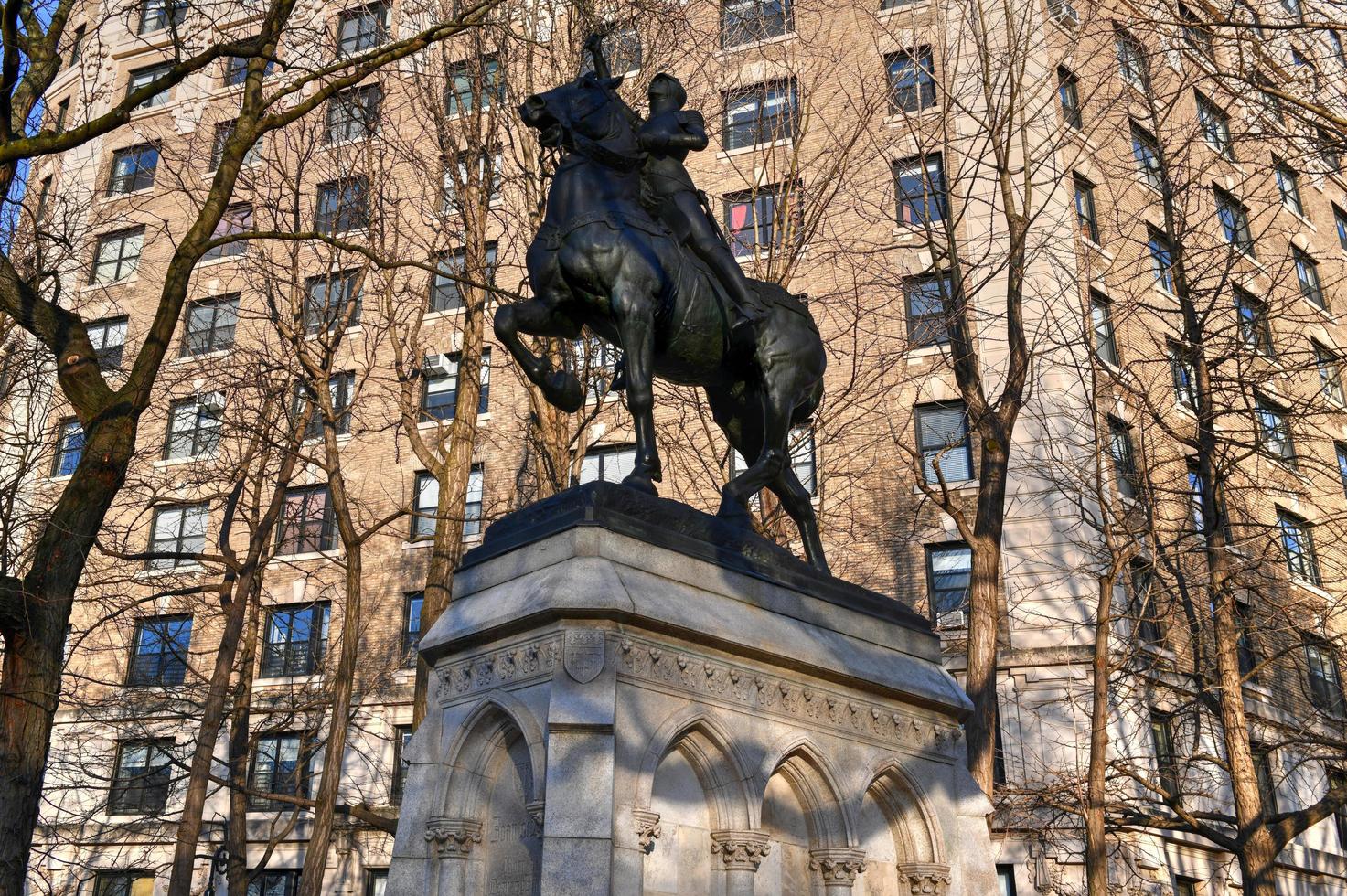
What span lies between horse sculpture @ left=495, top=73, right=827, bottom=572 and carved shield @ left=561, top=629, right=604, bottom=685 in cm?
141

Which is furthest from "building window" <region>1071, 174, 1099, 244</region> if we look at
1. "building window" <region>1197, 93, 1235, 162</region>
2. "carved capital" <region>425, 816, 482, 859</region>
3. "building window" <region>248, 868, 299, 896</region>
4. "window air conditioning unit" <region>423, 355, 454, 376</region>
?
"carved capital" <region>425, 816, 482, 859</region>

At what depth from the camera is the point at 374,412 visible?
37312mm

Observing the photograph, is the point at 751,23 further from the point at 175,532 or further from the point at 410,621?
the point at 175,532

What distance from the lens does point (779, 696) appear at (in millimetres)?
8273

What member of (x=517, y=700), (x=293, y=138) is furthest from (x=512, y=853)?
(x=293, y=138)

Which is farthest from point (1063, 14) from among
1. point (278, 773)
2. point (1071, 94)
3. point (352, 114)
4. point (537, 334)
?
point (278, 773)

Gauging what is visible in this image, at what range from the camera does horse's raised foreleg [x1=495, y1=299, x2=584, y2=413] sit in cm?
879

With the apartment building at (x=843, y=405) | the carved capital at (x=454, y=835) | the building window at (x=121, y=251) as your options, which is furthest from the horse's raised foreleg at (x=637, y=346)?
the building window at (x=121, y=251)

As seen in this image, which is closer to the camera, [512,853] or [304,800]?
[512,853]

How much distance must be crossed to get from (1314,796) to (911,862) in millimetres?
29321

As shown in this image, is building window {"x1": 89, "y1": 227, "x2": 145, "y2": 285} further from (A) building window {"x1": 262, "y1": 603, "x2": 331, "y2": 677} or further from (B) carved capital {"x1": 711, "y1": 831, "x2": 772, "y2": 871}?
(B) carved capital {"x1": 711, "y1": 831, "x2": 772, "y2": 871}

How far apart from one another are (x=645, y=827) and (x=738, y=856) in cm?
84

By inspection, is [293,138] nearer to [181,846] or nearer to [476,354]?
[476,354]

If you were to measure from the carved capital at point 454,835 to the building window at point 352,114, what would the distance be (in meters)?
10.0
